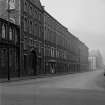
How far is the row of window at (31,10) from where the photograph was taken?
48.1 m

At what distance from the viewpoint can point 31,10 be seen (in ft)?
167

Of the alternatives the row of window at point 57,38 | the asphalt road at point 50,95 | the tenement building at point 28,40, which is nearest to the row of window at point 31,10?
the tenement building at point 28,40

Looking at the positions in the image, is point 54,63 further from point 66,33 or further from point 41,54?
point 66,33

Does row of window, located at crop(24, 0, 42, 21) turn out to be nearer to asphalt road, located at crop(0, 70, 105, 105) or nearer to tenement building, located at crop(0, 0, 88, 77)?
tenement building, located at crop(0, 0, 88, 77)

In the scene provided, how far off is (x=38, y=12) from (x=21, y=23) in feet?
39.1

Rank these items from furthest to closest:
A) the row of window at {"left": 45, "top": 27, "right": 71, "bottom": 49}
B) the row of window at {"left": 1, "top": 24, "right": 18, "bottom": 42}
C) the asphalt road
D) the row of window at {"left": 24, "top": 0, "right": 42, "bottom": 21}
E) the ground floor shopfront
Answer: the row of window at {"left": 45, "top": 27, "right": 71, "bottom": 49} → the row of window at {"left": 24, "top": 0, "right": 42, "bottom": 21} → the row of window at {"left": 1, "top": 24, "right": 18, "bottom": 42} → the ground floor shopfront → the asphalt road

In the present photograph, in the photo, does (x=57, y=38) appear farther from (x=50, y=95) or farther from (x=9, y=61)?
(x=50, y=95)

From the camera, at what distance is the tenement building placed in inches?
1575

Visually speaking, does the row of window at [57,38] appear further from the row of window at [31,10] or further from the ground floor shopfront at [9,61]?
the ground floor shopfront at [9,61]

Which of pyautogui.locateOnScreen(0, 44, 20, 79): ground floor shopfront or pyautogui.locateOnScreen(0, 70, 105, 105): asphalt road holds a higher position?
pyautogui.locateOnScreen(0, 44, 20, 79): ground floor shopfront

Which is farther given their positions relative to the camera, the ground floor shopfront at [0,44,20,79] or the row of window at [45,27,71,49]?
the row of window at [45,27,71,49]

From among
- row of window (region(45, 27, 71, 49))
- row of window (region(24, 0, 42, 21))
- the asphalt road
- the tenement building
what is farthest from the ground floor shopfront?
row of window (region(45, 27, 71, 49))

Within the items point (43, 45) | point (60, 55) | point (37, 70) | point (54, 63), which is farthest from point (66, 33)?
point (37, 70)

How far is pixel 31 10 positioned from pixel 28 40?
7368mm
